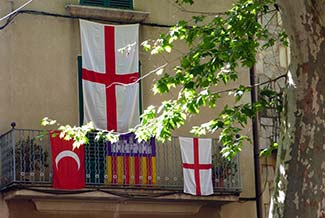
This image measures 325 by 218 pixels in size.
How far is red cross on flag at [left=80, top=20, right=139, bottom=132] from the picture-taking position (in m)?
17.4

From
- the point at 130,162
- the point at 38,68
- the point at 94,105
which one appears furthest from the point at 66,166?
the point at 38,68

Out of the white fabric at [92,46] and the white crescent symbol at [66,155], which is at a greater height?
the white fabric at [92,46]

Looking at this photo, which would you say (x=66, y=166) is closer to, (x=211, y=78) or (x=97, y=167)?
(x=97, y=167)

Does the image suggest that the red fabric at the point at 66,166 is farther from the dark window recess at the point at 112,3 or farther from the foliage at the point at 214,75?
the foliage at the point at 214,75

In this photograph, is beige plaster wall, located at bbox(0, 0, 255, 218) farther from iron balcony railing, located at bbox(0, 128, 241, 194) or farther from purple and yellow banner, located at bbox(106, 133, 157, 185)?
purple and yellow banner, located at bbox(106, 133, 157, 185)

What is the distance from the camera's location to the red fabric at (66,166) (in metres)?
16.3

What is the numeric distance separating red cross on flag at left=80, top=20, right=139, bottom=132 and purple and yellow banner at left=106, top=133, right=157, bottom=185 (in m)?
0.35

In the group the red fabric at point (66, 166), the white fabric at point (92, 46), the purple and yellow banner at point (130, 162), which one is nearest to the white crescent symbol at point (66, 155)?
the red fabric at point (66, 166)

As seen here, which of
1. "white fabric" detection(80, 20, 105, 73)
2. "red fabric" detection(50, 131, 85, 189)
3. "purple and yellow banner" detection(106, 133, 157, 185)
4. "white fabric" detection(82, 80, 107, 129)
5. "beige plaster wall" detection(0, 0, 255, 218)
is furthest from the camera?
"white fabric" detection(80, 20, 105, 73)

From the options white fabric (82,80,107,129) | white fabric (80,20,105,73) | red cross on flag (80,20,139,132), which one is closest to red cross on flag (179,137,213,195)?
red cross on flag (80,20,139,132)

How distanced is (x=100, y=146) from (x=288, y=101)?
7.26m

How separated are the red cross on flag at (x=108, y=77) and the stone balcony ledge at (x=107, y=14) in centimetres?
23

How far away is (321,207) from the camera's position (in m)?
9.87

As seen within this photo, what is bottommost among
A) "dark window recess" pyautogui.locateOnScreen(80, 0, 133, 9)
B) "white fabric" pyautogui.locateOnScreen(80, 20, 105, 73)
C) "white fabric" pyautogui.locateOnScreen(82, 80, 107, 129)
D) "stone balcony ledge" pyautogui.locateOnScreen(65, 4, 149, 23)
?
"white fabric" pyautogui.locateOnScreen(82, 80, 107, 129)
